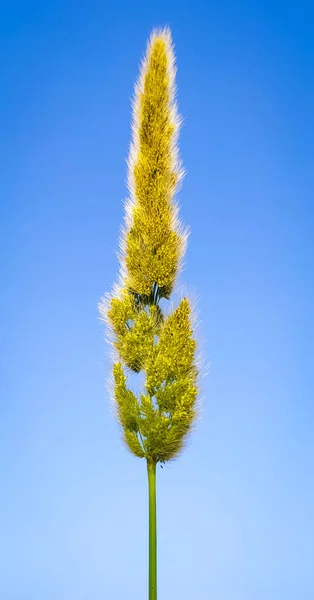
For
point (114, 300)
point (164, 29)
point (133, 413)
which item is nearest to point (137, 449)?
point (133, 413)

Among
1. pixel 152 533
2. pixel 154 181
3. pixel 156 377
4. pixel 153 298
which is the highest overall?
pixel 154 181

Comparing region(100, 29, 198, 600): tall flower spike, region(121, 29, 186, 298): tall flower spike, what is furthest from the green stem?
region(121, 29, 186, 298): tall flower spike

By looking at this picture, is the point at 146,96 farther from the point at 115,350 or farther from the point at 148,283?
the point at 115,350

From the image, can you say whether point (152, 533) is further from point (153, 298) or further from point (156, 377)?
point (153, 298)

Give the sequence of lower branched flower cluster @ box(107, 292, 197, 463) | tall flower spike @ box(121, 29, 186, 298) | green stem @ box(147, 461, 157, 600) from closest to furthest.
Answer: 1. green stem @ box(147, 461, 157, 600)
2. lower branched flower cluster @ box(107, 292, 197, 463)
3. tall flower spike @ box(121, 29, 186, 298)

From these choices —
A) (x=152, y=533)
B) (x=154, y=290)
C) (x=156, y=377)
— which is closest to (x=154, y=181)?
(x=154, y=290)

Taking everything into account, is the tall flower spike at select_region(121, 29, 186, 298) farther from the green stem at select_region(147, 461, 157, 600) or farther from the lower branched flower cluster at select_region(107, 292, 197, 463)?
the green stem at select_region(147, 461, 157, 600)
